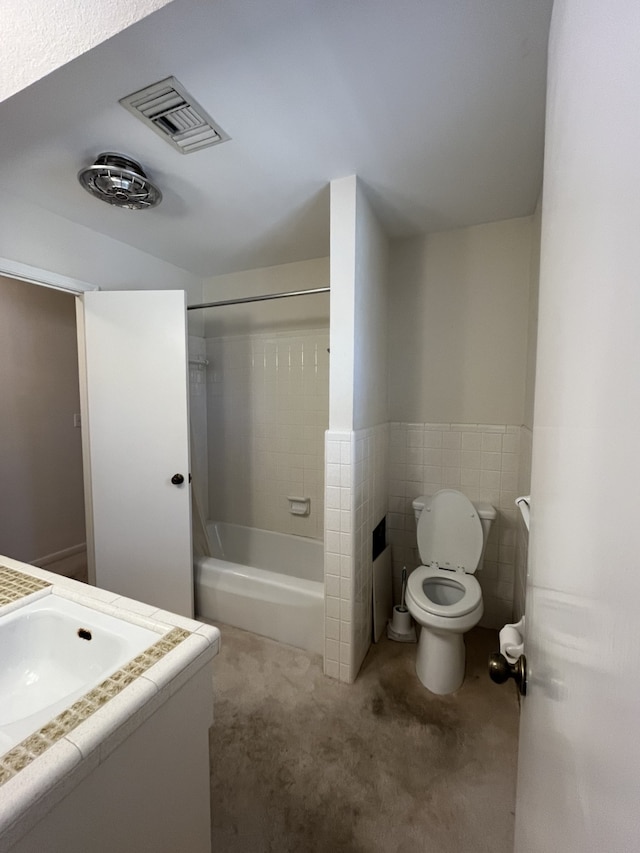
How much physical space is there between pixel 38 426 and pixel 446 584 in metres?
3.05

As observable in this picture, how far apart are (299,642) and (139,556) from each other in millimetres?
1086

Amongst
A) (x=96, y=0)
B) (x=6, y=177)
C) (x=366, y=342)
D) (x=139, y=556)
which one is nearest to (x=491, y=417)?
(x=366, y=342)

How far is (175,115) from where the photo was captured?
120 centimetres

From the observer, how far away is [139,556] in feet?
6.83

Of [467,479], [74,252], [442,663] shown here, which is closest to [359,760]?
[442,663]

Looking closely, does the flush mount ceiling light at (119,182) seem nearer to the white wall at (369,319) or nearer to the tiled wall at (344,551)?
the white wall at (369,319)

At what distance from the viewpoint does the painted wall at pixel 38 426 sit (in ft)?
7.97

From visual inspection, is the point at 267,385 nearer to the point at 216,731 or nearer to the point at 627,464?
the point at 216,731

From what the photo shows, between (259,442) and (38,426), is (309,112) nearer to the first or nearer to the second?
(259,442)

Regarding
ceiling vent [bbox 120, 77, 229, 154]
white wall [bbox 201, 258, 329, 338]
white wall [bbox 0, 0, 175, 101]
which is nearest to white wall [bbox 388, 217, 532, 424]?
white wall [bbox 201, 258, 329, 338]

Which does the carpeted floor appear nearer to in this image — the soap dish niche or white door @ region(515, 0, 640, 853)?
white door @ region(515, 0, 640, 853)

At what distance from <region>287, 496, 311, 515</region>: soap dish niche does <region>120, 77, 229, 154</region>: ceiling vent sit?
209 centimetres

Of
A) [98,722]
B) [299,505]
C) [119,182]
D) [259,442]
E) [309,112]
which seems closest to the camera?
[98,722]

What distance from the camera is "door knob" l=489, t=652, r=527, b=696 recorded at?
0.63 metres
